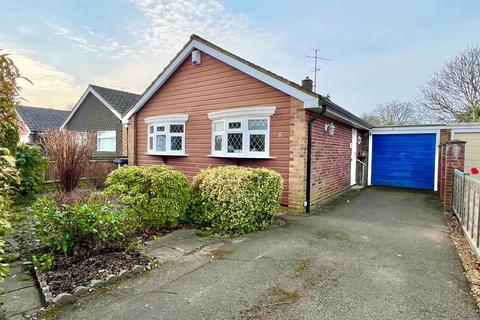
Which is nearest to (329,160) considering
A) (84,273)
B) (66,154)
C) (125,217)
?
(125,217)

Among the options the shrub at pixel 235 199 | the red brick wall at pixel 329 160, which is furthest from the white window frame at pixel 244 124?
the shrub at pixel 235 199

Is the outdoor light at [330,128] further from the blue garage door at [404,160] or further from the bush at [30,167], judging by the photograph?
the bush at [30,167]

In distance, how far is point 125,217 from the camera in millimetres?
4172

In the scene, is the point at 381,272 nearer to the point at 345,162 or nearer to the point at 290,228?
the point at 290,228

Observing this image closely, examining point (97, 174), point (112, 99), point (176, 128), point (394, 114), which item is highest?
point (394, 114)

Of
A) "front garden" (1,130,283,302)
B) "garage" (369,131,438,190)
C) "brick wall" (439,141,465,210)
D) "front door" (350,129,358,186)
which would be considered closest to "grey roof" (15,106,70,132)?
"front garden" (1,130,283,302)

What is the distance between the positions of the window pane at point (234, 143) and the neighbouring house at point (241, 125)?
0.10 feet

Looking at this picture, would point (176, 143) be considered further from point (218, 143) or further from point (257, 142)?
point (257, 142)

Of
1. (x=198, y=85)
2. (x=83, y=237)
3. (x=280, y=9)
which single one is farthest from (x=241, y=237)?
(x=280, y=9)

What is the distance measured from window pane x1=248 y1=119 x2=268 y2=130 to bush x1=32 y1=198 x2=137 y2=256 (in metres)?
4.71

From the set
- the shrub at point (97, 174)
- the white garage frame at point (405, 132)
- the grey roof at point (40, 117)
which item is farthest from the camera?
the grey roof at point (40, 117)

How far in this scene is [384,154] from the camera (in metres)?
12.5

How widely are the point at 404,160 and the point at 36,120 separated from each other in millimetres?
27151

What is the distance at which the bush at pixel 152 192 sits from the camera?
5020 mm
